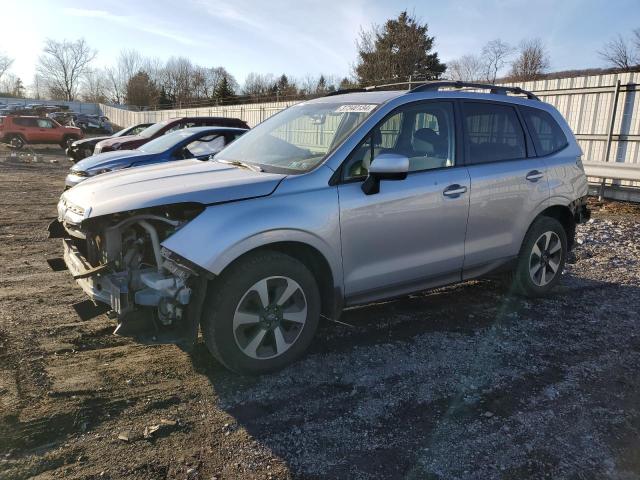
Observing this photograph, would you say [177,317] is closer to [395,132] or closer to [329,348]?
[329,348]

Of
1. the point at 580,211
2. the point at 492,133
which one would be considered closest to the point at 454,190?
the point at 492,133

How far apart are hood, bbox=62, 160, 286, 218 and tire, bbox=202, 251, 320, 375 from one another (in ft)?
1.52

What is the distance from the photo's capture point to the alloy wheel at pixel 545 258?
512 cm

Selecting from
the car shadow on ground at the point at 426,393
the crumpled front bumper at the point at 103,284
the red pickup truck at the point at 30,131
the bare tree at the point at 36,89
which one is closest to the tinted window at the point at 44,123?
the red pickup truck at the point at 30,131

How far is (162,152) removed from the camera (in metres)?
8.97

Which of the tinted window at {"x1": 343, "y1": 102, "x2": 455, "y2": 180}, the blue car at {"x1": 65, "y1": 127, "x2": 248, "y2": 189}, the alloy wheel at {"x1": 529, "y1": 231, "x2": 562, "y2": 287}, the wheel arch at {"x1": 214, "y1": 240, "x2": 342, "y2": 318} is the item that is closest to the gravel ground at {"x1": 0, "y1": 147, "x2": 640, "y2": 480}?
the alloy wheel at {"x1": 529, "y1": 231, "x2": 562, "y2": 287}

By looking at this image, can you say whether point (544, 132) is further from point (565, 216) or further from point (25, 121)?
point (25, 121)

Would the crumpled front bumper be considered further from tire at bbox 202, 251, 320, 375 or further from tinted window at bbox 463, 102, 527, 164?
tinted window at bbox 463, 102, 527, 164

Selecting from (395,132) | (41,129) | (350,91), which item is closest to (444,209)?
(395,132)

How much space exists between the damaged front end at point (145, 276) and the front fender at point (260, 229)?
8cm

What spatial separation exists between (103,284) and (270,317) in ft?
3.71

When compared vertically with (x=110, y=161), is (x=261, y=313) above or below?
below

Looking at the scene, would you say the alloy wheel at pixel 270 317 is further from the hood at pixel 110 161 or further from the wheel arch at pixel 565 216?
the hood at pixel 110 161

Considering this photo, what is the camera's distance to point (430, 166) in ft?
13.8
